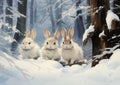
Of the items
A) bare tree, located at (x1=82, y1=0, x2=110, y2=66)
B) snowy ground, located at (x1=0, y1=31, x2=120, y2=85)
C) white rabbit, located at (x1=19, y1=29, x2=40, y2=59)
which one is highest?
bare tree, located at (x1=82, y1=0, x2=110, y2=66)

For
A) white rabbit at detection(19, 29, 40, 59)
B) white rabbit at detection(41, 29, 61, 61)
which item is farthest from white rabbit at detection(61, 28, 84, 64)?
white rabbit at detection(19, 29, 40, 59)

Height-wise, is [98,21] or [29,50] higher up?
[98,21]

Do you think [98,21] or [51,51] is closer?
[98,21]

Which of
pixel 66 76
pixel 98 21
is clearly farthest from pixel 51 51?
pixel 66 76

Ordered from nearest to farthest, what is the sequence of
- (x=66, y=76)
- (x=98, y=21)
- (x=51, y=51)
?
(x=66, y=76), (x=98, y=21), (x=51, y=51)

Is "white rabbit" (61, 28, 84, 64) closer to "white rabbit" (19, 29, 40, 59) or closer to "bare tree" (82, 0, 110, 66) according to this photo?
"white rabbit" (19, 29, 40, 59)

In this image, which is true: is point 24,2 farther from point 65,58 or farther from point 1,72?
point 1,72

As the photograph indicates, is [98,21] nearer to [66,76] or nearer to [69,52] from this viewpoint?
[66,76]

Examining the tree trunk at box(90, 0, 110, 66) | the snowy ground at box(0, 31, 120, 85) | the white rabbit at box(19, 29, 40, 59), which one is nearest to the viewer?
the snowy ground at box(0, 31, 120, 85)

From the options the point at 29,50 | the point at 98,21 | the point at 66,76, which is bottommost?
the point at 29,50

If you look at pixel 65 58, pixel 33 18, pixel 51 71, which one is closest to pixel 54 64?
pixel 51 71

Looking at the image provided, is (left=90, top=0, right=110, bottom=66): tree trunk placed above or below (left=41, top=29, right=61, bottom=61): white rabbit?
above

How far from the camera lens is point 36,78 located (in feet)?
21.8

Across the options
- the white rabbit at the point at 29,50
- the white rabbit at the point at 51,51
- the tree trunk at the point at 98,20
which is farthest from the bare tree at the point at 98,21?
the white rabbit at the point at 29,50
